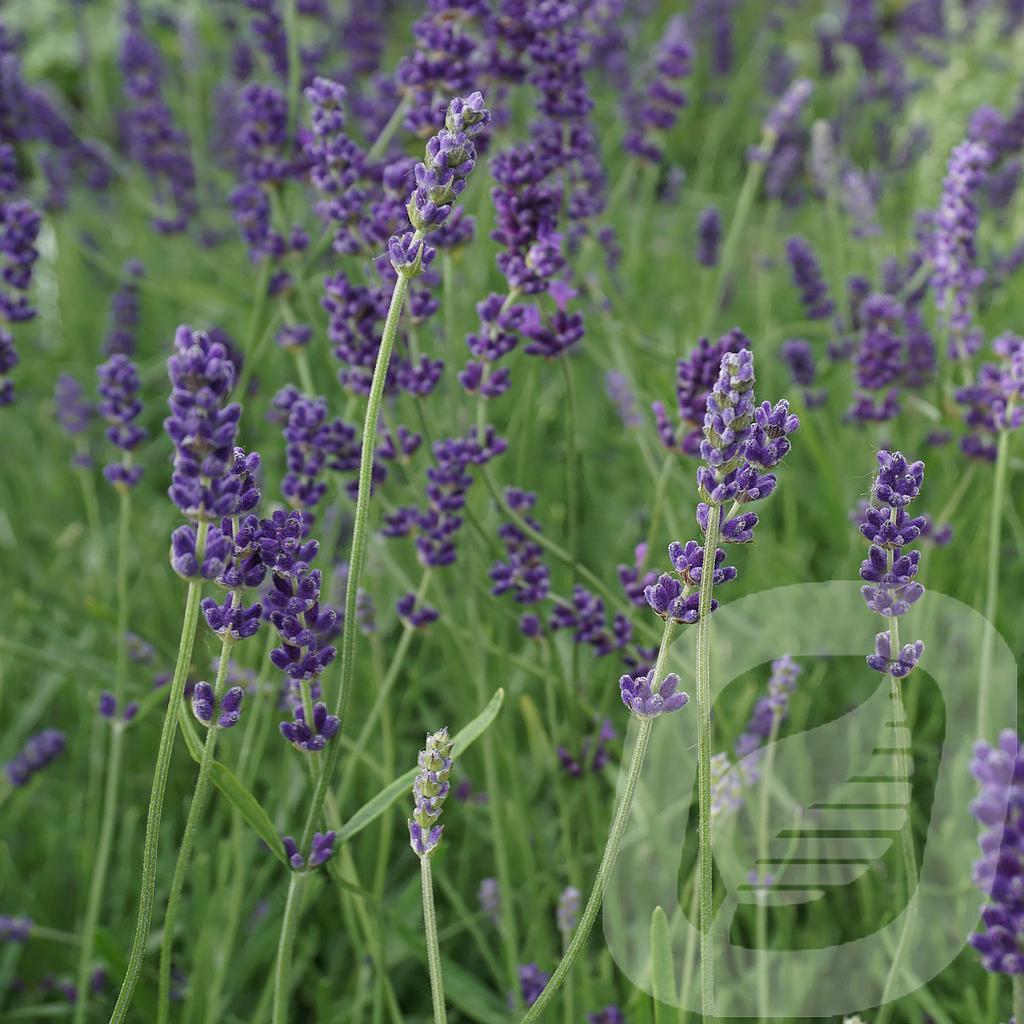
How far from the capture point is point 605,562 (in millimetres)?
2604

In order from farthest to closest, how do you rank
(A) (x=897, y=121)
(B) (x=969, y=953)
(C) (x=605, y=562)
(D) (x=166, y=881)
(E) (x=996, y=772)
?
(A) (x=897, y=121)
(C) (x=605, y=562)
(D) (x=166, y=881)
(B) (x=969, y=953)
(E) (x=996, y=772)

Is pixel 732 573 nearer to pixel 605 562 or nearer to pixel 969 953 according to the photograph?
pixel 969 953

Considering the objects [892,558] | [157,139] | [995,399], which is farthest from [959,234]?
[157,139]

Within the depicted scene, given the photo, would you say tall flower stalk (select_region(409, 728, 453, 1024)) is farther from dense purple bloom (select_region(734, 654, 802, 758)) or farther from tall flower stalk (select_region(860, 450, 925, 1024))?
dense purple bloom (select_region(734, 654, 802, 758))

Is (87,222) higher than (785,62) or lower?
lower

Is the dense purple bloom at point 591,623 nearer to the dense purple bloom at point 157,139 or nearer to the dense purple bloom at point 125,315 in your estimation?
the dense purple bloom at point 125,315

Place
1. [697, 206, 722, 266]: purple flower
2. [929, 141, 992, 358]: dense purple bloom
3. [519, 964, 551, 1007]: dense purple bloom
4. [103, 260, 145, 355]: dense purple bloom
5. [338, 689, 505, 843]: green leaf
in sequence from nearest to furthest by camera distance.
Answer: [338, 689, 505, 843]: green leaf
[519, 964, 551, 1007]: dense purple bloom
[929, 141, 992, 358]: dense purple bloom
[103, 260, 145, 355]: dense purple bloom
[697, 206, 722, 266]: purple flower

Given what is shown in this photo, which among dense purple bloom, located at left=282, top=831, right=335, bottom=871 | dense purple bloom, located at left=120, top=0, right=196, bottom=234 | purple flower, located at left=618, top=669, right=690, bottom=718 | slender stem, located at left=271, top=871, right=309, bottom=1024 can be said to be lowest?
slender stem, located at left=271, top=871, right=309, bottom=1024

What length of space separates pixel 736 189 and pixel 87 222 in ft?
8.77

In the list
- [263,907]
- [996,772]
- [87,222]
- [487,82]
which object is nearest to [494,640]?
[263,907]

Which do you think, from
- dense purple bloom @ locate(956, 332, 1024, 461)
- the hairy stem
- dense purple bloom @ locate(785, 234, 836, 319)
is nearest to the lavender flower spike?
the hairy stem

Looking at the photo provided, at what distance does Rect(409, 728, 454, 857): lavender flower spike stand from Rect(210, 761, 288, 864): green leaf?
0.59 ft

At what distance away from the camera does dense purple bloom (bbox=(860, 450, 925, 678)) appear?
110 cm

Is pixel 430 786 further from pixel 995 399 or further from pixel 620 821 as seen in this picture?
pixel 995 399
